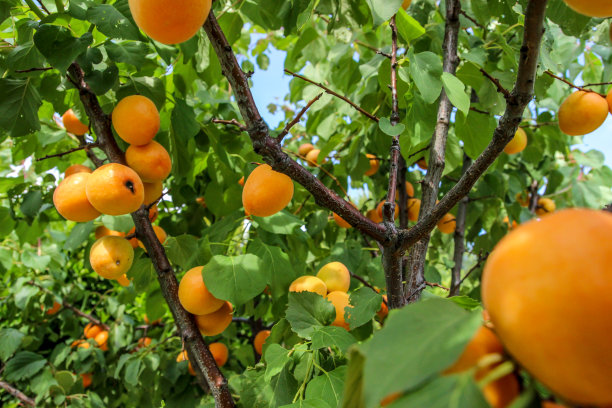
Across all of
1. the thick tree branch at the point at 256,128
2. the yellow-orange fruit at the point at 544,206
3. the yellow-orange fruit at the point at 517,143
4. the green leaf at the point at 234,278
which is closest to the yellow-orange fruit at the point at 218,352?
the green leaf at the point at 234,278

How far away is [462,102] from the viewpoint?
99 cm

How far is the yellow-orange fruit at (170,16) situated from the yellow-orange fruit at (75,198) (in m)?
0.62

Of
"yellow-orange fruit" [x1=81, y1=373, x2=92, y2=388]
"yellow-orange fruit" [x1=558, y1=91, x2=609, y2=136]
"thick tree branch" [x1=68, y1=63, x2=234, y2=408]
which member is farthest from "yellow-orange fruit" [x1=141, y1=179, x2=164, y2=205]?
"yellow-orange fruit" [x1=81, y1=373, x2=92, y2=388]

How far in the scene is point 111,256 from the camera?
1244 mm

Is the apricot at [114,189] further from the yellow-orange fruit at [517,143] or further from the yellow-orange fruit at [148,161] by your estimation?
the yellow-orange fruit at [517,143]

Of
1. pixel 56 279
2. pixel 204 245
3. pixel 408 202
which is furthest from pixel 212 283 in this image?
pixel 56 279

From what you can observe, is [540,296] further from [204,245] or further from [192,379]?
[192,379]

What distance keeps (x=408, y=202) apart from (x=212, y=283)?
124 centimetres

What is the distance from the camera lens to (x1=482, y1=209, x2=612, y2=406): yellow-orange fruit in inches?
10.7

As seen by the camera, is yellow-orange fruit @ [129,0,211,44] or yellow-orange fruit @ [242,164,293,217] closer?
yellow-orange fruit @ [129,0,211,44]

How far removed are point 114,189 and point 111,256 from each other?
11.3 inches

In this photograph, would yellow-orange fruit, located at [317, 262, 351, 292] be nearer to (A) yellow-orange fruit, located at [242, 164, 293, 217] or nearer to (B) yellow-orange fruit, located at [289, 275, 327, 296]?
(B) yellow-orange fruit, located at [289, 275, 327, 296]

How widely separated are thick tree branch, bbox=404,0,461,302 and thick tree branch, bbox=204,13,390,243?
32cm

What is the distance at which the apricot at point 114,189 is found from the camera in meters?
1.06
